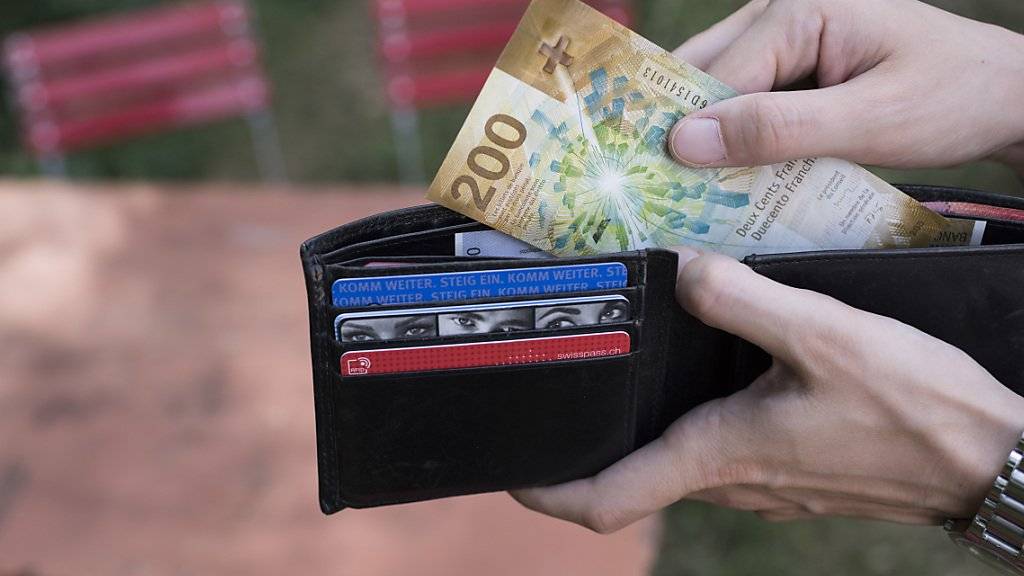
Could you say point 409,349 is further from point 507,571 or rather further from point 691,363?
point 507,571

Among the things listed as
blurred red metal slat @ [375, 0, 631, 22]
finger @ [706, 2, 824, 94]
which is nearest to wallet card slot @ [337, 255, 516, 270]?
finger @ [706, 2, 824, 94]

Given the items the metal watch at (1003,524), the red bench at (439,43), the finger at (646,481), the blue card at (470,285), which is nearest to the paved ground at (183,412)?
the finger at (646,481)

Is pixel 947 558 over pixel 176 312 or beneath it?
beneath

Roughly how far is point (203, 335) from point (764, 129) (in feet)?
4.15

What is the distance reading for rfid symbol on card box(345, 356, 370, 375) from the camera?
793 mm

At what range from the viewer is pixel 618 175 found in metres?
0.83

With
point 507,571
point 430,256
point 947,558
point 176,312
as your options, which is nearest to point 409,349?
point 430,256

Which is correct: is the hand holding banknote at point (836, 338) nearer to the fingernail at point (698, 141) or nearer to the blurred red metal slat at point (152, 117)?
the fingernail at point (698, 141)

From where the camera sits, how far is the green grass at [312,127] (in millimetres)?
3443

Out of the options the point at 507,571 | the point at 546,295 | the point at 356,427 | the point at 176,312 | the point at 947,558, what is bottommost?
the point at 947,558

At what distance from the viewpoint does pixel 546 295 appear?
0.79 meters

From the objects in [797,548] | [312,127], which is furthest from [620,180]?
[312,127]

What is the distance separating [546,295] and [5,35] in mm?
3404

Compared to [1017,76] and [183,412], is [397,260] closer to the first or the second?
[1017,76]
